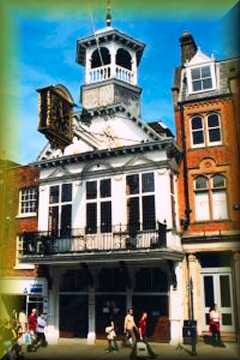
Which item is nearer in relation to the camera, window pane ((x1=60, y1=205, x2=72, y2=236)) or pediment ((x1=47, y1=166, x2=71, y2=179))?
window pane ((x1=60, y1=205, x2=72, y2=236))

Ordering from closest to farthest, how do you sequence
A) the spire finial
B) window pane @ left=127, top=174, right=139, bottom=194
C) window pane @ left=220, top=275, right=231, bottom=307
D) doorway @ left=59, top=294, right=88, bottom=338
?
the spire finial < window pane @ left=220, top=275, right=231, bottom=307 < doorway @ left=59, top=294, right=88, bottom=338 < window pane @ left=127, top=174, right=139, bottom=194

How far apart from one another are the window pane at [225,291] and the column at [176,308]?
29.2 inches

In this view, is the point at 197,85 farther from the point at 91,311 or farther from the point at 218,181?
the point at 91,311

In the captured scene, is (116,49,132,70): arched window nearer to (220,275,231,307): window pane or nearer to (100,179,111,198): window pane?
(100,179,111,198): window pane

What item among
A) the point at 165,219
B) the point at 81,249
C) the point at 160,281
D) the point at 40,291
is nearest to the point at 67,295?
the point at 40,291

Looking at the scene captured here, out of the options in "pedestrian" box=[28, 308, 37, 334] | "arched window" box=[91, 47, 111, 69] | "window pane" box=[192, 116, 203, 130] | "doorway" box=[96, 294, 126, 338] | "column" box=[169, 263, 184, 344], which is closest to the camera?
"pedestrian" box=[28, 308, 37, 334]

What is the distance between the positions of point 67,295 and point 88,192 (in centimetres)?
217

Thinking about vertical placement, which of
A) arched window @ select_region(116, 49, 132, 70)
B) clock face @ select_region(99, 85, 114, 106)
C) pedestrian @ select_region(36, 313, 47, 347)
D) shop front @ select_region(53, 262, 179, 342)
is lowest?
pedestrian @ select_region(36, 313, 47, 347)

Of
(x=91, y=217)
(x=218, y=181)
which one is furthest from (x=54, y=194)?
(x=218, y=181)

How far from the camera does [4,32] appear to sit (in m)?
3.91

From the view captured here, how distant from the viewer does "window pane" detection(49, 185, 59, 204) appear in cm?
946

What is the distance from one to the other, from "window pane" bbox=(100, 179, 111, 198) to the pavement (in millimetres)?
3052

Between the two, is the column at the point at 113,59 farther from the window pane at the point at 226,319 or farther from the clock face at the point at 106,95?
the window pane at the point at 226,319

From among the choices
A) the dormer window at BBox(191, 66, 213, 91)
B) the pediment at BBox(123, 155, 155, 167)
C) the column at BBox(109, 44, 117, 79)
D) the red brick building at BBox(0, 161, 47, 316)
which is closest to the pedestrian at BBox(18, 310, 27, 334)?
the red brick building at BBox(0, 161, 47, 316)
